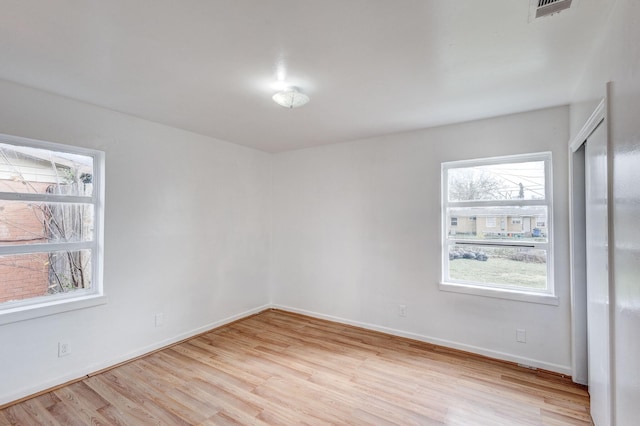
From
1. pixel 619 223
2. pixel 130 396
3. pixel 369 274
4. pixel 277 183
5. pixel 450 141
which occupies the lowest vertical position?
pixel 130 396

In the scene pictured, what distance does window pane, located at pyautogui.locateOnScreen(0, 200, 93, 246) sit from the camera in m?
2.43

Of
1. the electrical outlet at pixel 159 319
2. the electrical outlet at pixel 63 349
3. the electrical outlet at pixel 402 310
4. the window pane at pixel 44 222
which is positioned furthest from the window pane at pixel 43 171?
the electrical outlet at pixel 402 310

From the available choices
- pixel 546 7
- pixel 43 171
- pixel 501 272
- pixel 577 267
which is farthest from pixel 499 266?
→ pixel 43 171

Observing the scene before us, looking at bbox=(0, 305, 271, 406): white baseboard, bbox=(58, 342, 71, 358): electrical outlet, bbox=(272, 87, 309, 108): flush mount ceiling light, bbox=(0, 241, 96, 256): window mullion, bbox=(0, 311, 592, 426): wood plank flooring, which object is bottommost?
bbox=(0, 311, 592, 426): wood plank flooring

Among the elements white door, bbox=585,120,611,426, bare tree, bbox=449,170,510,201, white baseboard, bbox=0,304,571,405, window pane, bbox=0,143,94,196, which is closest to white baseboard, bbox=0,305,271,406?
white baseboard, bbox=0,304,571,405

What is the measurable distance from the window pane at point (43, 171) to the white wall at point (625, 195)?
3.95 metres

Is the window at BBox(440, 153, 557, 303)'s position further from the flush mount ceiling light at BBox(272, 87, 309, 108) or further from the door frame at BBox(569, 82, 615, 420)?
the flush mount ceiling light at BBox(272, 87, 309, 108)

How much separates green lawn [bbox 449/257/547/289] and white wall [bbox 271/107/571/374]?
0.57 feet

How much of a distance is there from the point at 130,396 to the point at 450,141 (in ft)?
12.9

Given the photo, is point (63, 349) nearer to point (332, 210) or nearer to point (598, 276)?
point (332, 210)

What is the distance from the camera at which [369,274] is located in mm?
3916

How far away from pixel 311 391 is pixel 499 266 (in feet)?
7.51

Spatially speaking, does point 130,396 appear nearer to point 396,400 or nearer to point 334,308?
point 396,400

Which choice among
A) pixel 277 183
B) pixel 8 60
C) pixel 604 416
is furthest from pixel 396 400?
pixel 8 60
